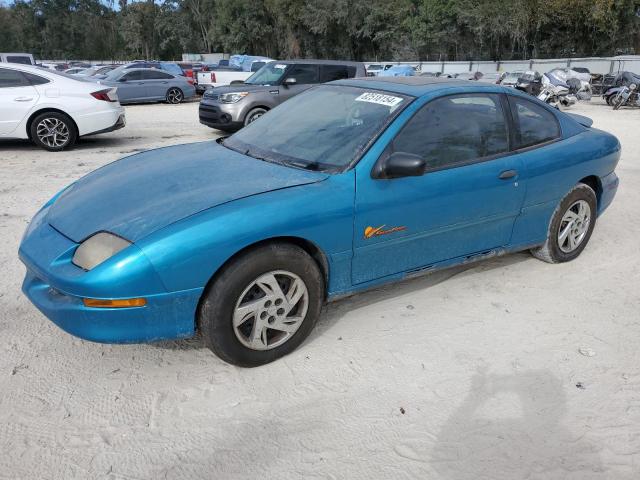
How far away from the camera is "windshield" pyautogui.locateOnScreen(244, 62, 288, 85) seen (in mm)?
11562

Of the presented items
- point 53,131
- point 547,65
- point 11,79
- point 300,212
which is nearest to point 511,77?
point 547,65

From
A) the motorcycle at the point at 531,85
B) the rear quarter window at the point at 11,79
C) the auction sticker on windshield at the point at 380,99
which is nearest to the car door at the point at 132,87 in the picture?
the rear quarter window at the point at 11,79

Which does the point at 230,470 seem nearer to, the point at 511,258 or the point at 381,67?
the point at 511,258

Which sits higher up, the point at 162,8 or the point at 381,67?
the point at 162,8

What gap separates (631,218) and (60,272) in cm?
571

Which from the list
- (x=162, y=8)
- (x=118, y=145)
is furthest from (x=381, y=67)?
(x=162, y=8)

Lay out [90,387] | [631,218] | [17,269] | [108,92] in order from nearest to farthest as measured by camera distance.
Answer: [90,387] → [17,269] → [631,218] → [108,92]

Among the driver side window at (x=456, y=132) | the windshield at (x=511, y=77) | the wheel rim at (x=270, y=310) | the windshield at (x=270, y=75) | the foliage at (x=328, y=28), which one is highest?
the foliage at (x=328, y=28)

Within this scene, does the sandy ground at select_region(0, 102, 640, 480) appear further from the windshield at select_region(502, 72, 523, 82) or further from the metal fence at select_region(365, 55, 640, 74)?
the metal fence at select_region(365, 55, 640, 74)

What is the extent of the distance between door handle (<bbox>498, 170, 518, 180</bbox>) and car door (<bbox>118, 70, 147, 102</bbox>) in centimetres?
1644

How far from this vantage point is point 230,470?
237 cm

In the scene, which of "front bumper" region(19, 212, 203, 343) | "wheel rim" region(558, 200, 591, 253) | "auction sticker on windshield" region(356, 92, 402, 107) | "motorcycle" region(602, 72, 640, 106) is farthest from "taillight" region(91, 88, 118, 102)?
"motorcycle" region(602, 72, 640, 106)

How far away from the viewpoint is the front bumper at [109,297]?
257 cm

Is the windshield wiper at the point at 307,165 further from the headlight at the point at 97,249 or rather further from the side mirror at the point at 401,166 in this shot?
the headlight at the point at 97,249
